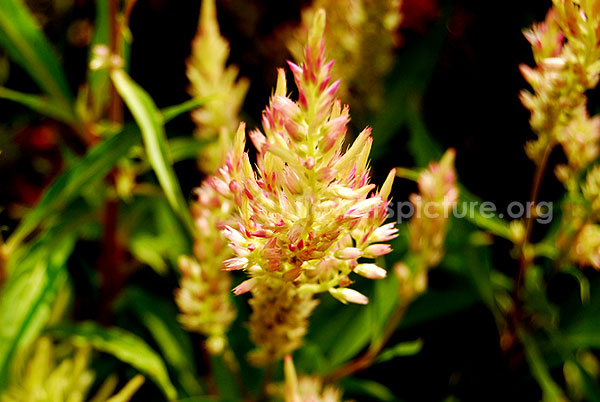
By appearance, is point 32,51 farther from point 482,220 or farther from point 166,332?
point 482,220

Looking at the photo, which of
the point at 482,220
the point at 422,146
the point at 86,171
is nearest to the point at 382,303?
the point at 482,220

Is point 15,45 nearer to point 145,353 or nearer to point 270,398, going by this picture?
point 145,353

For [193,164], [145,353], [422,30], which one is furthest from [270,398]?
[422,30]

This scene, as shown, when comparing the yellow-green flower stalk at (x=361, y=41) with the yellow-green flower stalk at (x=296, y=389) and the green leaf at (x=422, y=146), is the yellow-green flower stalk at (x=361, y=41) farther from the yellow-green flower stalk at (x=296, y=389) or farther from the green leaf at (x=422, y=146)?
the yellow-green flower stalk at (x=296, y=389)

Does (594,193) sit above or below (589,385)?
above

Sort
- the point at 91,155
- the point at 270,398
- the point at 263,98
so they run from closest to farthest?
the point at 91,155 < the point at 270,398 < the point at 263,98

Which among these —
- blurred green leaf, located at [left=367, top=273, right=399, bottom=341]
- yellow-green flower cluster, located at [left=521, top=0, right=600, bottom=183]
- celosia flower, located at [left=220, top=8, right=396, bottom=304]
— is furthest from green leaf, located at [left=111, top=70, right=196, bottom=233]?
yellow-green flower cluster, located at [left=521, top=0, right=600, bottom=183]

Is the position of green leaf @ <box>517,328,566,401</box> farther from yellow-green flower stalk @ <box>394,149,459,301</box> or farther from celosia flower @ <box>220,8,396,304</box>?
celosia flower @ <box>220,8,396,304</box>
